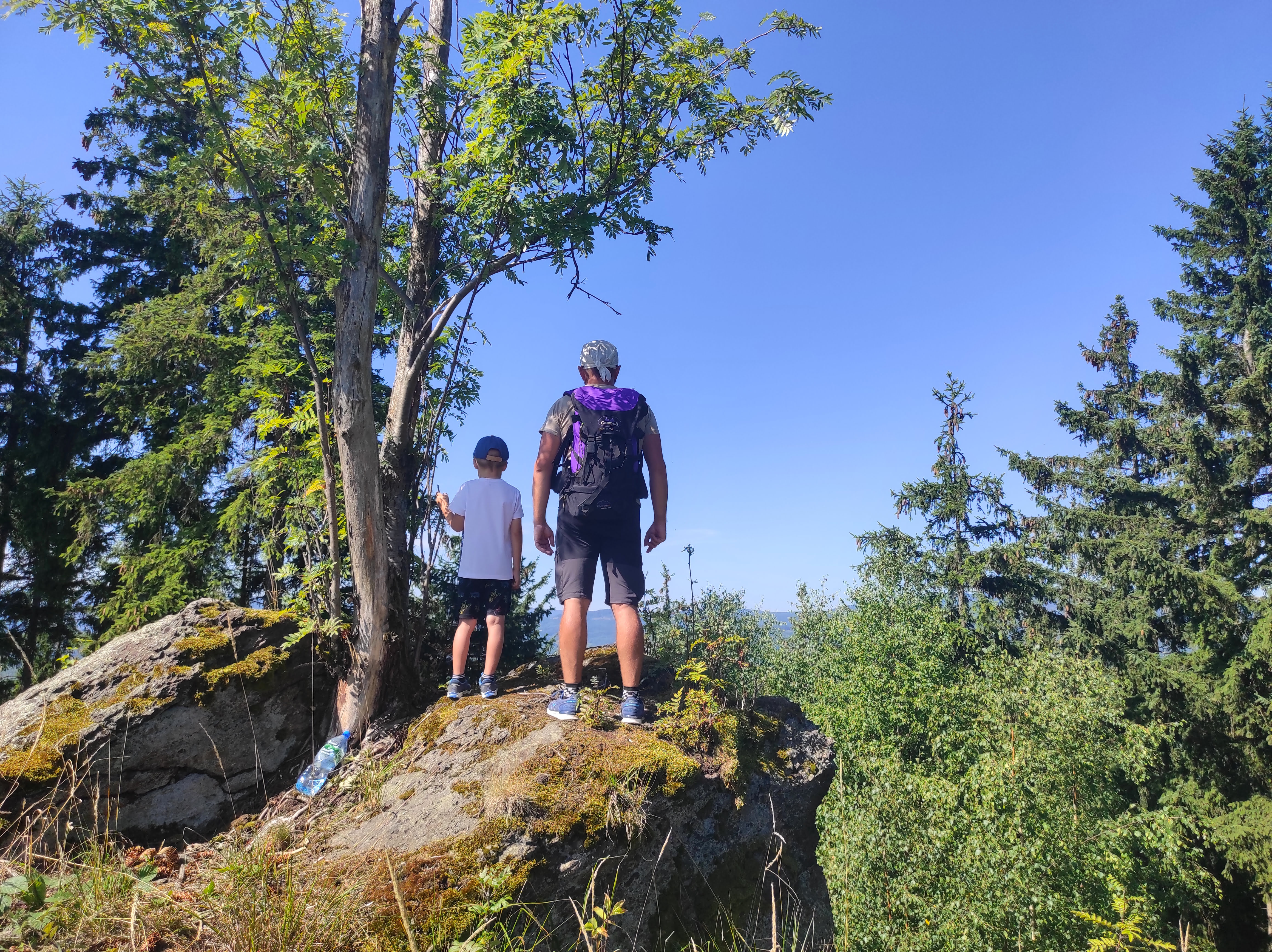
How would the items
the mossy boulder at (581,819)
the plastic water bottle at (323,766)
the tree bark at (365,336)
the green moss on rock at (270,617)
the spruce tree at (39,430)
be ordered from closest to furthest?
the mossy boulder at (581,819)
the plastic water bottle at (323,766)
the tree bark at (365,336)
the green moss on rock at (270,617)
the spruce tree at (39,430)

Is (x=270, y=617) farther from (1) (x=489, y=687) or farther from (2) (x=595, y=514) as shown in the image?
(2) (x=595, y=514)

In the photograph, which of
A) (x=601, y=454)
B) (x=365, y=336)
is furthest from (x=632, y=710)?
(x=365, y=336)

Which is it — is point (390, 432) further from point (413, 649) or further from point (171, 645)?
point (171, 645)

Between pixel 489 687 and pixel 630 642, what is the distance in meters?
1.26

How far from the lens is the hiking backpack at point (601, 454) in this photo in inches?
159

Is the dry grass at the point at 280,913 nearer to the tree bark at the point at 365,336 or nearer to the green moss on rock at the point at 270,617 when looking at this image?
the tree bark at the point at 365,336

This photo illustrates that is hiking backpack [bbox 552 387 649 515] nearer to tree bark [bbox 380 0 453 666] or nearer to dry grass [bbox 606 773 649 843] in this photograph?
dry grass [bbox 606 773 649 843]

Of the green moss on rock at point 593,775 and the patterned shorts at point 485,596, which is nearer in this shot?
the green moss on rock at point 593,775

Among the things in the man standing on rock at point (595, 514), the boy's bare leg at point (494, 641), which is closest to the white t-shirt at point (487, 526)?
the boy's bare leg at point (494, 641)

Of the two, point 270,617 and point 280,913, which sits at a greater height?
point 270,617

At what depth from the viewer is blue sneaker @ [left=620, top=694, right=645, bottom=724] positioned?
4.01 meters

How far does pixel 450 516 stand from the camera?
476cm

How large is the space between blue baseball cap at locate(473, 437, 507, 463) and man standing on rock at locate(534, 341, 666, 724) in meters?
0.85

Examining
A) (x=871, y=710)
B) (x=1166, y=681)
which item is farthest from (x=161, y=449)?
(x=1166, y=681)
